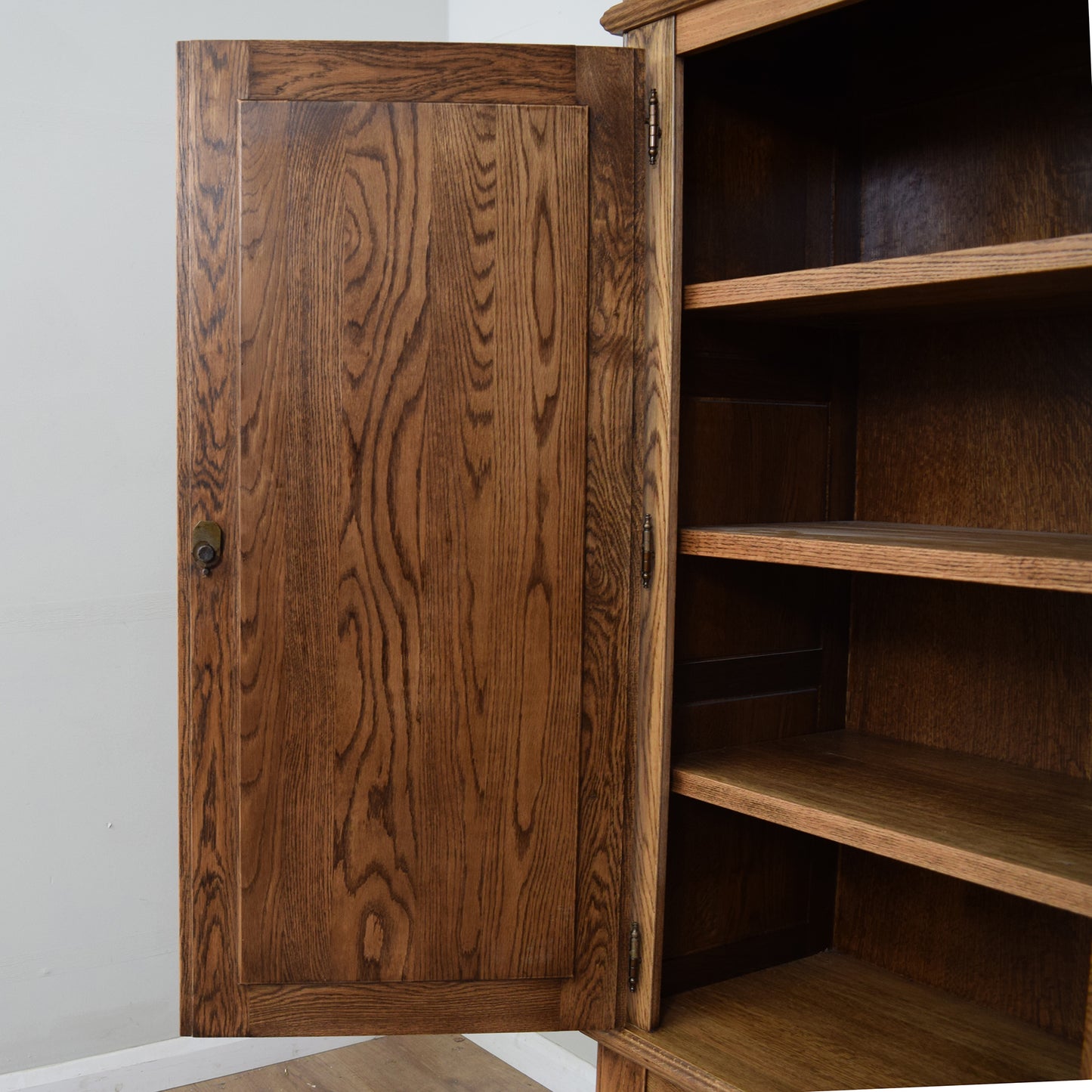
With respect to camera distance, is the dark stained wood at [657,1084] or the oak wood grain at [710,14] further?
the dark stained wood at [657,1084]

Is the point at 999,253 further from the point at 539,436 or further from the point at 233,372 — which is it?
the point at 233,372

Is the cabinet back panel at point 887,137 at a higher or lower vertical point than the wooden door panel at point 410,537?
higher

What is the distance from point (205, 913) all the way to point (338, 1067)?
1.35 m

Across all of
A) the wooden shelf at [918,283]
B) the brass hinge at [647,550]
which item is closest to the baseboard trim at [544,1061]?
the brass hinge at [647,550]

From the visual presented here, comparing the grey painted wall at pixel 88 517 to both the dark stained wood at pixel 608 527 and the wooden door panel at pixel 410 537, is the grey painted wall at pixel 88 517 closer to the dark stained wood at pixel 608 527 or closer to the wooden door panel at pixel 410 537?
the wooden door panel at pixel 410 537

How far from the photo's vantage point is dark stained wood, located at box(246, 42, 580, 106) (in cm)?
157

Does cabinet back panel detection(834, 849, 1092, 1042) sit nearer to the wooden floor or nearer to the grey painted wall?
the wooden floor

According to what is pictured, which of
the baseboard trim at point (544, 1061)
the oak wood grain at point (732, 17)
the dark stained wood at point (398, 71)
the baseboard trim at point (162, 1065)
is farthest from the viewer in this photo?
the baseboard trim at point (544, 1061)

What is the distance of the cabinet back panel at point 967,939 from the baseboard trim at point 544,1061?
0.96 metres

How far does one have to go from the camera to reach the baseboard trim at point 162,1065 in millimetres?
2541

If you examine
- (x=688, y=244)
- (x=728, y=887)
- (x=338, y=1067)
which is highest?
(x=688, y=244)

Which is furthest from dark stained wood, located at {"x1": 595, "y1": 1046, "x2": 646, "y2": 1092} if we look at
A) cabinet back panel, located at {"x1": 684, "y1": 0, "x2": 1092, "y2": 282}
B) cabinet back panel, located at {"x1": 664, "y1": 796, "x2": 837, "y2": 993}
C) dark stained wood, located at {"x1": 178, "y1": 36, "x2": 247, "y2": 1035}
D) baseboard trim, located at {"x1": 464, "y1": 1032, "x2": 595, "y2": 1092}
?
cabinet back panel, located at {"x1": 684, "y1": 0, "x2": 1092, "y2": 282}

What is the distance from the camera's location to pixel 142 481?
8.39 feet

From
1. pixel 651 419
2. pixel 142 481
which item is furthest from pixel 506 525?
pixel 142 481
